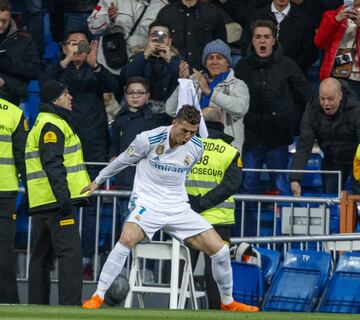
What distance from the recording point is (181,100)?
13.4 meters

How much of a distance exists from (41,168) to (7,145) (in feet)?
1.38

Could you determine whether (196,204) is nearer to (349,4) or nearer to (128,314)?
(128,314)

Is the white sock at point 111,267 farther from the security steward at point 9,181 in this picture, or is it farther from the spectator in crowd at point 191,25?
the spectator in crowd at point 191,25

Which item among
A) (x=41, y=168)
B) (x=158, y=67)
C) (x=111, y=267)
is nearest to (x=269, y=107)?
(x=158, y=67)

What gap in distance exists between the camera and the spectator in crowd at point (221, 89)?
45.1ft

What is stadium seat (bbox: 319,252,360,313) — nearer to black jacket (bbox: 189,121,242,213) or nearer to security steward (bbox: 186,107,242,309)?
security steward (bbox: 186,107,242,309)

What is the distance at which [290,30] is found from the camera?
14922 mm

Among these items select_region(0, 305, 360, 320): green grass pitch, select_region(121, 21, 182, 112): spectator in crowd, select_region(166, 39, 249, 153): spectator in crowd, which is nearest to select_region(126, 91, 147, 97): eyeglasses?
select_region(166, 39, 249, 153): spectator in crowd

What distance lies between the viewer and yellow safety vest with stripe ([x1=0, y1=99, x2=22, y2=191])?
1224cm

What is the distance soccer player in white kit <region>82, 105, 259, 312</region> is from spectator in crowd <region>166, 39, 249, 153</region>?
1.80m

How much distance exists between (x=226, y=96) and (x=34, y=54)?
2202mm

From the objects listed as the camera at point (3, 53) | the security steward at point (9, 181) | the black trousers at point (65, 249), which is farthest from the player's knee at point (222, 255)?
the camera at point (3, 53)

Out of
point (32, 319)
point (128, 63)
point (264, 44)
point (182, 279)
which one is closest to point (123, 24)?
point (128, 63)

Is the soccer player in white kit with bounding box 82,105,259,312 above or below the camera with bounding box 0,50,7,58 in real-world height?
below
